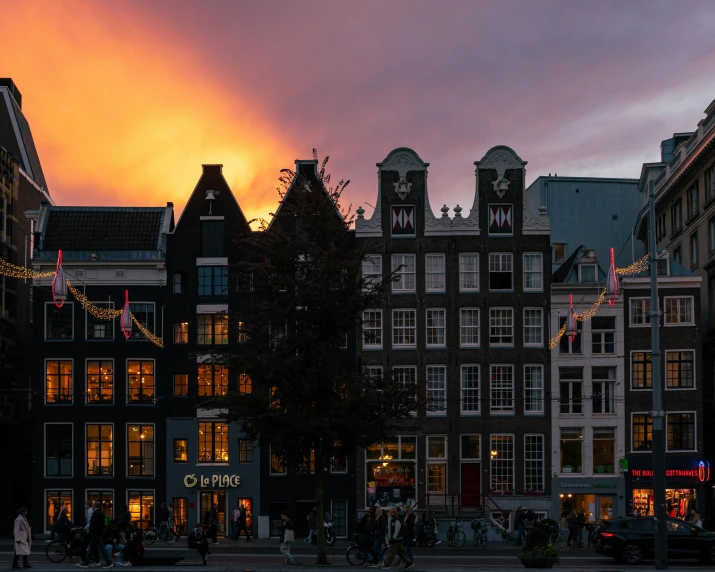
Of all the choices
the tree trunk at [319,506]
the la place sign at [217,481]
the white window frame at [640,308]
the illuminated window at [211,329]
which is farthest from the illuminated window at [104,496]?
the white window frame at [640,308]

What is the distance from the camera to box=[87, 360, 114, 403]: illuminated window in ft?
196

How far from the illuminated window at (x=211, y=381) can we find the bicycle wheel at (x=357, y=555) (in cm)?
2097

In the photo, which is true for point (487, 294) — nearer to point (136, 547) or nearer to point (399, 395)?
point (399, 395)

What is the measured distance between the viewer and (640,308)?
2381 inches

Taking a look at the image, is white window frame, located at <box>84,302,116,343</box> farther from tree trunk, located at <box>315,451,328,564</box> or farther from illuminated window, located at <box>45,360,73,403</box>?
tree trunk, located at <box>315,451,328,564</box>

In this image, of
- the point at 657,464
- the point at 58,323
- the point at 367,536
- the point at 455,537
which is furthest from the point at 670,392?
the point at 58,323

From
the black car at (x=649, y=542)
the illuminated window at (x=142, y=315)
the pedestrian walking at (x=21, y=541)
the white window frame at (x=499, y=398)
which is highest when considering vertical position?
the illuminated window at (x=142, y=315)

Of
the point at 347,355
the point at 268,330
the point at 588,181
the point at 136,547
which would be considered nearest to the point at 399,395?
the point at 268,330

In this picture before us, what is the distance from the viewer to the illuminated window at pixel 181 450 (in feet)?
195

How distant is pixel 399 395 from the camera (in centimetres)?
3728

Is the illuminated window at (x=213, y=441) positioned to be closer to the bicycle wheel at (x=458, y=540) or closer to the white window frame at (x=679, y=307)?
the bicycle wheel at (x=458, y=540)

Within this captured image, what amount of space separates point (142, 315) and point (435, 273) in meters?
16.7

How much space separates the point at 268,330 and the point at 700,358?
104 feet

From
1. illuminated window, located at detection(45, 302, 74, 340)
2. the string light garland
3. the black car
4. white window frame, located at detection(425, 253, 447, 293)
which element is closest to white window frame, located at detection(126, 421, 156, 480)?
illuminated window, located at detection(45, 302, 74, 340)
